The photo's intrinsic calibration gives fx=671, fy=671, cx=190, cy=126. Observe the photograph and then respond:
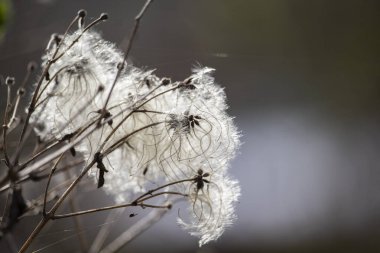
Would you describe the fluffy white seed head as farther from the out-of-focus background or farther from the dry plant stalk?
the out-of-focus background

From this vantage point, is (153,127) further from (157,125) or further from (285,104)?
(285,104)

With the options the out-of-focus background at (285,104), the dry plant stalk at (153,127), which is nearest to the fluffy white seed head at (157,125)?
the dry plant stalk at (153,127)

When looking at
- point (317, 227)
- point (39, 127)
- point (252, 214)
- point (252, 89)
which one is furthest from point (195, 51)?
point (39, 127)

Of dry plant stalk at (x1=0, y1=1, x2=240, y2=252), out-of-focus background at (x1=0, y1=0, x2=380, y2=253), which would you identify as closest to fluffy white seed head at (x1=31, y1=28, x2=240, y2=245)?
dry plant stalk at (x1=0, y1=1, x2=240, y2=252)

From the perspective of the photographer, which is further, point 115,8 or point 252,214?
point 115,8

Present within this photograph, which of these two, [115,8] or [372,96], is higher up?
[115,8]

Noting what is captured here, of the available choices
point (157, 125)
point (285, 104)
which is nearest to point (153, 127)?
point (157, 125)

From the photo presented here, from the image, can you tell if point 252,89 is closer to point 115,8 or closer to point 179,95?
point 115,8

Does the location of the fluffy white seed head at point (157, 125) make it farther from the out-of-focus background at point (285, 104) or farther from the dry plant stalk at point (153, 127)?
the out-of-focus background at point (285, 104)
